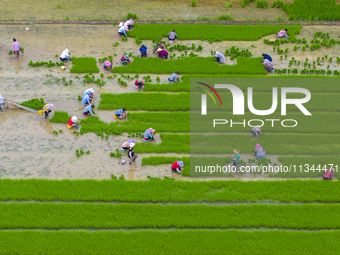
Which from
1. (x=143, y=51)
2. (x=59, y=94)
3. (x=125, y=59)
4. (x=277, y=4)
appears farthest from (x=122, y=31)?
(x=277, y=4)

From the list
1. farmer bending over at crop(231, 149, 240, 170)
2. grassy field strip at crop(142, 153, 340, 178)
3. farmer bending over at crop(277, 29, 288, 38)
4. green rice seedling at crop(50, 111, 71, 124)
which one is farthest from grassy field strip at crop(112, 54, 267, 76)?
farmer bending over at crop(231, 149, 240, 170)

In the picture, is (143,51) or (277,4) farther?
(277,4)

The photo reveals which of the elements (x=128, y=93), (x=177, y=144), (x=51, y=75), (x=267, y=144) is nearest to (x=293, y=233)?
(x=267, y=144)

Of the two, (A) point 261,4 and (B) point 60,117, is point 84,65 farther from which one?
(A) point 261,4

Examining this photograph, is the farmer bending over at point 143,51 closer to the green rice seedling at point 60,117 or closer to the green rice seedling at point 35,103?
the green rice seedling at point 60,117

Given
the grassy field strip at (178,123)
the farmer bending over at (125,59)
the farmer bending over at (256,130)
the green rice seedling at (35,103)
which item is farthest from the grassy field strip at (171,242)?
the farmer bending over at (125,59)

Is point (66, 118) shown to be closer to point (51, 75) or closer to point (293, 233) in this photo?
point (51, 75)
